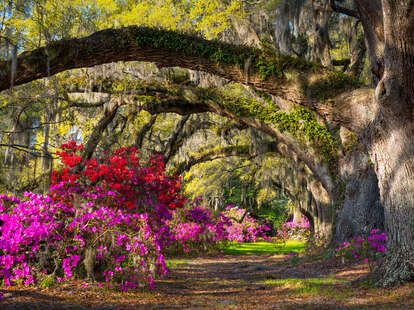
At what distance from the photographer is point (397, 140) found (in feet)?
18.8

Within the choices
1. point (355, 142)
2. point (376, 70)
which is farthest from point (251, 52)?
point (355, 142)

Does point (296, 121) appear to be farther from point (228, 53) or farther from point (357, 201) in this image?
point (228, 53)

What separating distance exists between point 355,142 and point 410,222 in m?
4.65

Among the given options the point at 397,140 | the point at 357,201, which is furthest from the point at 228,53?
the point at 357,201

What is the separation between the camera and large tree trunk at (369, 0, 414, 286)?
17.1 feet

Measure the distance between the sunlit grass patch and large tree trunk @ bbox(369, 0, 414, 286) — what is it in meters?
0.65

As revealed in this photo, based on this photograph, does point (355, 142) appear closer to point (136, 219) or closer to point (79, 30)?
point (136, 219)

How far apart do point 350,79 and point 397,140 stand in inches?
73.1

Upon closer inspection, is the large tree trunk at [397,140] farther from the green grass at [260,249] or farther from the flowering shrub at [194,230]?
the green grass at [260,249]

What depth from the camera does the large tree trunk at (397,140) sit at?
5.22 m

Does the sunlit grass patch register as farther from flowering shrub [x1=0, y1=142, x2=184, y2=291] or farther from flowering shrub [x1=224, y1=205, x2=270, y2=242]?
flowering shrub [x1=224, y1=205, x2=270, y2=242]

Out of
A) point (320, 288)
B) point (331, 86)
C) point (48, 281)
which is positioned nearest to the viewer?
point (48, 281)

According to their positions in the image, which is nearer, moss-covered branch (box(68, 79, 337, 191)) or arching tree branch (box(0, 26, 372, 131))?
arching tree branch (box(0, 26, 372, 131))

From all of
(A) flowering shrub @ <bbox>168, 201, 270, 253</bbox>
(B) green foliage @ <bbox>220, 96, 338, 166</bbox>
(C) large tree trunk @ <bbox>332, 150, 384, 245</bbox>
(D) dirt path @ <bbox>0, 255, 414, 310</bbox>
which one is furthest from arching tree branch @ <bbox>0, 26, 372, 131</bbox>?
(A) flowering shrub @ <bbox>168, 201, 270, 253</bbox>
